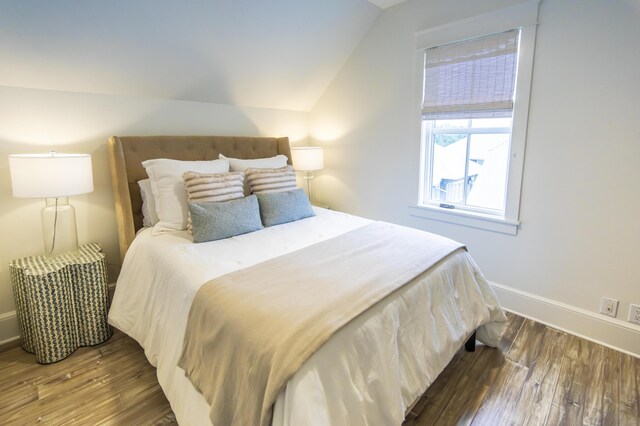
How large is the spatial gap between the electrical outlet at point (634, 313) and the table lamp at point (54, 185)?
3.53 metres

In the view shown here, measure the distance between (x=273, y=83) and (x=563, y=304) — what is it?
3060 mm

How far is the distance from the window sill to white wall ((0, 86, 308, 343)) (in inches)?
83.6

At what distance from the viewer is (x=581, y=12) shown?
208 centimetres

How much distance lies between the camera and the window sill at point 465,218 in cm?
259

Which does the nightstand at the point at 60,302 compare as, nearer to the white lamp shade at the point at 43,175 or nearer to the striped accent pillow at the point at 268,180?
the white lamp shade at the point at 43,175

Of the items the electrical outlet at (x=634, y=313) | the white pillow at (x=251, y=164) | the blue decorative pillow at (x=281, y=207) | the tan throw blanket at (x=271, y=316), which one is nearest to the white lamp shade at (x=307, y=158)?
the white pillow at (x=251, y=164)

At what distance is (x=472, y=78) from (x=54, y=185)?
293cm

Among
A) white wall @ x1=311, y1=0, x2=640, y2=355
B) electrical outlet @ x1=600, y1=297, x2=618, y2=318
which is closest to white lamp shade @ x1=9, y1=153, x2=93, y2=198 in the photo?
white wall @ x1=311, y1=0, x2=640, y2=355

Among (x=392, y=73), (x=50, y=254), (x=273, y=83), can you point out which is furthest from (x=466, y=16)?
(x=50, y=254)

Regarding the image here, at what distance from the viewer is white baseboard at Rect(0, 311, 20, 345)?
225cm

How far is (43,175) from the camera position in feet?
6.30

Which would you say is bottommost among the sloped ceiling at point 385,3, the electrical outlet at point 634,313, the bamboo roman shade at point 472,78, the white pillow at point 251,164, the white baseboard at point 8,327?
the white baseboard at point 8,327

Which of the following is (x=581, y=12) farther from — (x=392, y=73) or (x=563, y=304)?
(x=563, y=304)

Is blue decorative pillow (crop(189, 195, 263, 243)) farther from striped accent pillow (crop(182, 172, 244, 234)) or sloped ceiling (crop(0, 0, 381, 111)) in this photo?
sloped ceiling (crop(0, 0, 381, 111))
